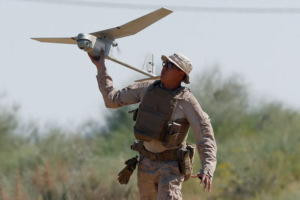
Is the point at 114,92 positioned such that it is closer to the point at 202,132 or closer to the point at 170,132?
the point at 170,132

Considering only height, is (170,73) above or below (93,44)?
below

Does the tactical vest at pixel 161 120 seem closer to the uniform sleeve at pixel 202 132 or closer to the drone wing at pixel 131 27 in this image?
the uniform sleeve at pixel 202 132

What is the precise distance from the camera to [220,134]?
68.6ft

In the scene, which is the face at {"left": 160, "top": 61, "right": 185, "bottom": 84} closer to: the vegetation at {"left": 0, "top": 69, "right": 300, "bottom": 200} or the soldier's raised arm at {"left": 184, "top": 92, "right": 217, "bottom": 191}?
the soldier's raised arm at {"left": 184, "top": 92, "right": 217, "bottom": 191}

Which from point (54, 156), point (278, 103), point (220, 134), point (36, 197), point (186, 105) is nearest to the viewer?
point (186, 105)

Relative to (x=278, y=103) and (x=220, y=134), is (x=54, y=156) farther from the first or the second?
(x=278, y=103)

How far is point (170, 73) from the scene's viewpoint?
6809 millimetres

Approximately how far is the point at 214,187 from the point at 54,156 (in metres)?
4.26

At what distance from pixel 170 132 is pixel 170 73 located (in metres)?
0.62

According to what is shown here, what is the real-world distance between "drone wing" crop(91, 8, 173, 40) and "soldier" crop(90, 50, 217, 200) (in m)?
0.69

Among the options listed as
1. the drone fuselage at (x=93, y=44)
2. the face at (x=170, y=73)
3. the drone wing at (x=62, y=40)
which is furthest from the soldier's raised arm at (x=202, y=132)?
the drone wing at (x=62, y=40)

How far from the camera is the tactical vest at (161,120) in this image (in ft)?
22.2

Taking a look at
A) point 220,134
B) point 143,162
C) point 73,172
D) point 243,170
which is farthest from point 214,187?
point 143,162

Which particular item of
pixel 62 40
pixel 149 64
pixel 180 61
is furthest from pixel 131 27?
pixel 149 64
